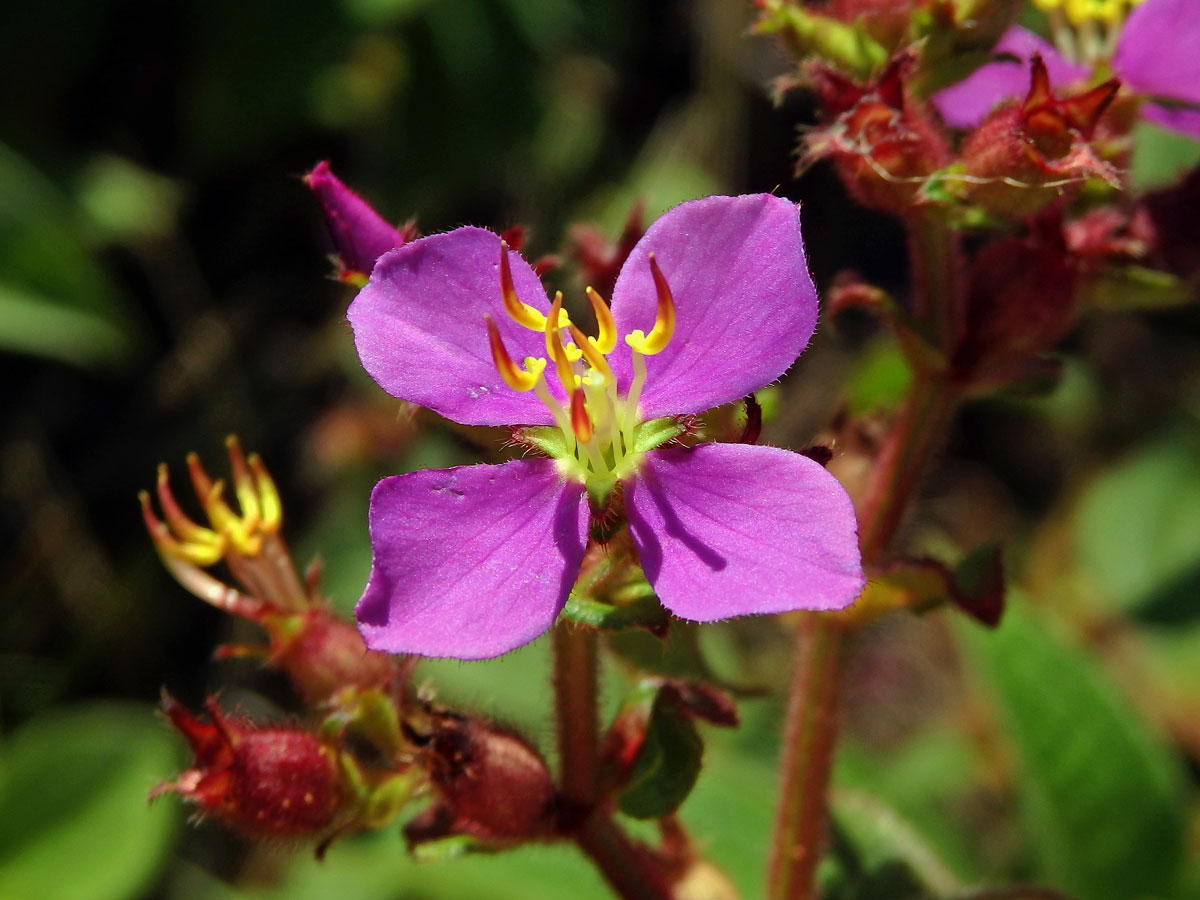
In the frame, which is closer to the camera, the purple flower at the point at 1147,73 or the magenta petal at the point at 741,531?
the magenta petal at the point at 741,531

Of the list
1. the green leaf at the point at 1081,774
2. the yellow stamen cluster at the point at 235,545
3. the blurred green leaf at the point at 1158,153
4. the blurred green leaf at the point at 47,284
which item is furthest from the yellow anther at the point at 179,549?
the blurred green leaf at the point at 1158,153

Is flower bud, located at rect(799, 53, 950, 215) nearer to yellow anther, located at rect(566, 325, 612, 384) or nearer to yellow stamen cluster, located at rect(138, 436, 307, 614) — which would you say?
yellow anther, located at rect(566, 325, 612, 384)

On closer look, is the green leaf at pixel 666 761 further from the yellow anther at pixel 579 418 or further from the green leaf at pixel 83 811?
the green leaf at pixel 83 811

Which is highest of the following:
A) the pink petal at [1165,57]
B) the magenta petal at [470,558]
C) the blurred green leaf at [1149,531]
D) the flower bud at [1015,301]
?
the magenta petal at [470,558]

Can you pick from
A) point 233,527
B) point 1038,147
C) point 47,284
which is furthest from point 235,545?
point 47,284

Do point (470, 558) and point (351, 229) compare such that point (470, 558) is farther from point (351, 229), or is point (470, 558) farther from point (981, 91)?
point (981, 91)

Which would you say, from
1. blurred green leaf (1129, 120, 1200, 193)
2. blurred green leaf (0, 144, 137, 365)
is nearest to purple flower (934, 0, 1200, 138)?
blurred green leaf (1129, 120, 1200, 193)
